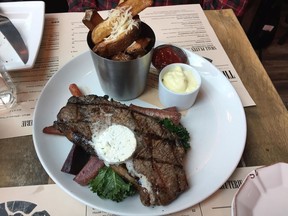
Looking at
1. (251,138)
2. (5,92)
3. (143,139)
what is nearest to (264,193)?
(251,138)

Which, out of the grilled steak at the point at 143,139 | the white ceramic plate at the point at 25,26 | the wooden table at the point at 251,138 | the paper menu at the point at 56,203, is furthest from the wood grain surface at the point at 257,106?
the white ceramic plate at the point at 25,26

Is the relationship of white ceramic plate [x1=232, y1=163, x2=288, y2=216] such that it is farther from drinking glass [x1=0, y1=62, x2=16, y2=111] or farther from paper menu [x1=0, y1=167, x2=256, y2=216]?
drinking glass [x1=0, y1=62, x2=16, y2=111]

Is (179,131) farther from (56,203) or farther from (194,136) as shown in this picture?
(56,203)

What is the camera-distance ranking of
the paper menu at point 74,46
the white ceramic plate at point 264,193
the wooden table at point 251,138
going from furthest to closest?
1. the paper menu at point 74,46
2. the wooden table at point 251,138
3. the white ceramic plate at point 264,193

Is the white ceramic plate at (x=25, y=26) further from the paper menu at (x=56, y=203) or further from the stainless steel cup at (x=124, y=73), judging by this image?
the paper menu at (x=56, y=203)

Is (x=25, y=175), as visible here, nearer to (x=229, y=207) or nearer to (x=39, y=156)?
(x=39, y=156)

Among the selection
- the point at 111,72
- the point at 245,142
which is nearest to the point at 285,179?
the point at 245,142
